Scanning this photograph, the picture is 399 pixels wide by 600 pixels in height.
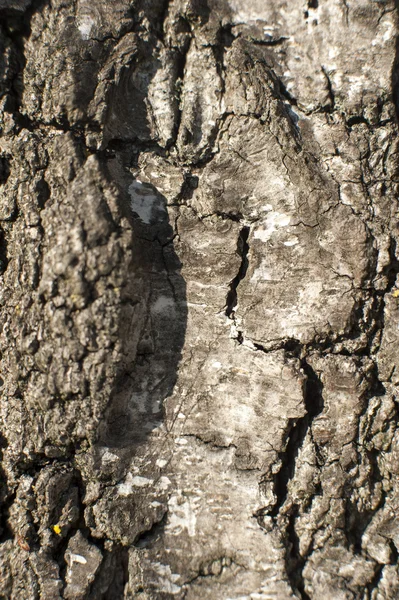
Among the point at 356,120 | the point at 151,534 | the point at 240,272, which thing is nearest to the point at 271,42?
the point at 356,120

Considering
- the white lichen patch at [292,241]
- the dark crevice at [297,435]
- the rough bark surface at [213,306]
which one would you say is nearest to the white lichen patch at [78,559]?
the rough bark surface at [213,306]

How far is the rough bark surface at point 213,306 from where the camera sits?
1.72 metres

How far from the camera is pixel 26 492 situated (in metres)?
1.74

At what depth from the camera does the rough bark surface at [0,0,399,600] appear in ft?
5.63

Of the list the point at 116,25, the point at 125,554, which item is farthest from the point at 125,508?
the point at 116,25

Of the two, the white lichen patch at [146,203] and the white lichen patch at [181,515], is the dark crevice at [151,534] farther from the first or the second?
the white lichen patch at [146,203]

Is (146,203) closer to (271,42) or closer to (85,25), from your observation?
(85,25)

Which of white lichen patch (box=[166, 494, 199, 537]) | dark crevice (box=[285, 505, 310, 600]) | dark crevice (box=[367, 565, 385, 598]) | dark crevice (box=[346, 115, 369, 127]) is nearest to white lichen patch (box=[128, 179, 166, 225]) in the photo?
dark crevice (box=[346, 115, 369, 127])

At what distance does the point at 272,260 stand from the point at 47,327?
94 centimetres

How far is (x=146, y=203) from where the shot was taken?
1.83 meters

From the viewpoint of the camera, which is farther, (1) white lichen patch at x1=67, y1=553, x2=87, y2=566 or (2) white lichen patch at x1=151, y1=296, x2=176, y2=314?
(2) white lichen patch at x1=151, y1=296, x2=176, y2=314

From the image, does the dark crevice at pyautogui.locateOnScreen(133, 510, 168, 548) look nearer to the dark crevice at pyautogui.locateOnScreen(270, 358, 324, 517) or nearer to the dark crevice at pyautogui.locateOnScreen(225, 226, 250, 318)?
the dark crevice at pyautogui.locateOnScreen(270, 358, 324, 517)

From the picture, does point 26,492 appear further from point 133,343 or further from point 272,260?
point 272,260

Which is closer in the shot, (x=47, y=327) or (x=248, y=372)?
(x=47, y=327)
